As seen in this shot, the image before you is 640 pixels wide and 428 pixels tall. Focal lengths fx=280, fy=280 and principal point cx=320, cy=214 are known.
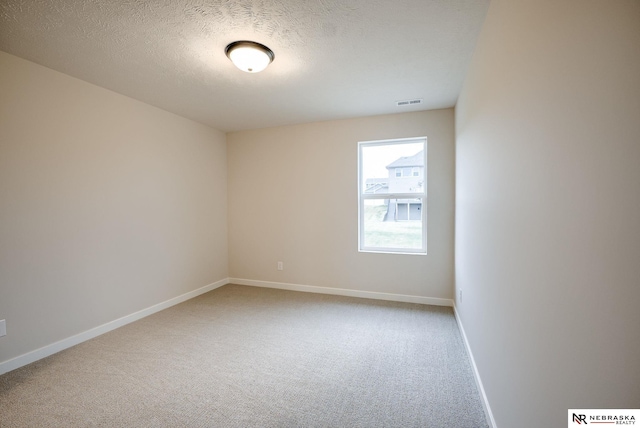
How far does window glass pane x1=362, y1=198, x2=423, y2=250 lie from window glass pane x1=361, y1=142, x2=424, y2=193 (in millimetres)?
186

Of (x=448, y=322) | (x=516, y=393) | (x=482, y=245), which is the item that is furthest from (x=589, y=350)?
(x=448, y=322)

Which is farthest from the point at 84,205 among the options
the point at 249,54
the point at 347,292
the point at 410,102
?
the point at 410,102

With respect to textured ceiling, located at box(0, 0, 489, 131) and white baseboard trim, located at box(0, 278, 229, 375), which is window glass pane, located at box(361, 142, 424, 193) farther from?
white baseboard trim, located at box(0, 278, 229, 375)

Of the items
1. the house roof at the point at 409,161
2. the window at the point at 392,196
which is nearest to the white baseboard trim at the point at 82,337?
the window at the point at 392,196

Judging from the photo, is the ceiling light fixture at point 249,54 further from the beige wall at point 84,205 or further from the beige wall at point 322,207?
the beige wall at point 322,207

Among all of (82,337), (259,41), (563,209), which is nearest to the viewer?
(563,209)

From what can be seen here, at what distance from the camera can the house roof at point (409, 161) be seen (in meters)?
3.86

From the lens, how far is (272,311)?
11.6 feet

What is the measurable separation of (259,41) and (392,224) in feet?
9.27

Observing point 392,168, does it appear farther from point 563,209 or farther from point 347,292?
point 563,209

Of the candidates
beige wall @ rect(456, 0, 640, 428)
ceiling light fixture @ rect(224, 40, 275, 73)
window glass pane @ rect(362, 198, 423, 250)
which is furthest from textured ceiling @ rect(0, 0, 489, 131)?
window glass pane @ rect(362, 198, 423, 250)

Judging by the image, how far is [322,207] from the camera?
4230 millimetres

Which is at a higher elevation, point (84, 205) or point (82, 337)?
point (84, 205)

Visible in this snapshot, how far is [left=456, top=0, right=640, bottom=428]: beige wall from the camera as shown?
0.61 m
